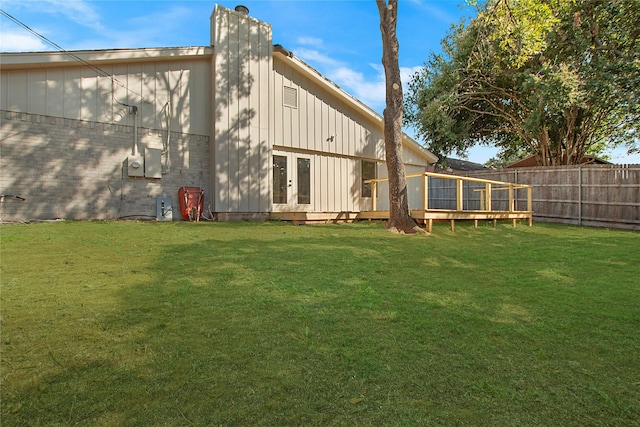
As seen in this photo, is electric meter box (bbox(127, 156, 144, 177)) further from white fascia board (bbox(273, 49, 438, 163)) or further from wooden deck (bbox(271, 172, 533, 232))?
white fascia board (bbox(273, 49, 438, 163))

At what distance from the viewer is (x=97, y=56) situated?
26.1 ft

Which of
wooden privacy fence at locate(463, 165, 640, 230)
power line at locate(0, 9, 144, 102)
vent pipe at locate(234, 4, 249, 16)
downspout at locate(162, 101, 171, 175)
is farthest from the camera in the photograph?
wooden privacy fence at locate(463, 165, 640, 230)

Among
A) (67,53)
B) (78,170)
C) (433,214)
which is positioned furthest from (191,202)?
(433,214)

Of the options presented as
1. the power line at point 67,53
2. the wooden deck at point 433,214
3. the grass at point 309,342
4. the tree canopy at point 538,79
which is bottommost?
the grass at point 309,342

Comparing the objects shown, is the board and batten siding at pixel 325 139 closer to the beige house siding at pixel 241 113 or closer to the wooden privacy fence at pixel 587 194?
the beige house siding at pixel 241 113

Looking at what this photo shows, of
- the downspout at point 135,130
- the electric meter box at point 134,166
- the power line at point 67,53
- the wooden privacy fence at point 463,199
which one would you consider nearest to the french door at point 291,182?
the wooden privacy fence at point 463,199

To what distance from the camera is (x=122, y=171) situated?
8.49m

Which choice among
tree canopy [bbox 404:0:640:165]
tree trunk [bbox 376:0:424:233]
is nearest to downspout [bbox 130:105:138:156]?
tree trunk [bbox 376:0:424:233]

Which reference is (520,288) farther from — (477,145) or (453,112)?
(477,145)

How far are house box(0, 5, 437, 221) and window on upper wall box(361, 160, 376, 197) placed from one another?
73 mm

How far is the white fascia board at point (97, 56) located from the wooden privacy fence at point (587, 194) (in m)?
12.0

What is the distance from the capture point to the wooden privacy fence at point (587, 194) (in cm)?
1071

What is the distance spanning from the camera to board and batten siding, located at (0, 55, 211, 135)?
7488 mm

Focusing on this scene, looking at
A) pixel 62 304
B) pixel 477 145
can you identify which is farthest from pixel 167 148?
pixel 477 145
